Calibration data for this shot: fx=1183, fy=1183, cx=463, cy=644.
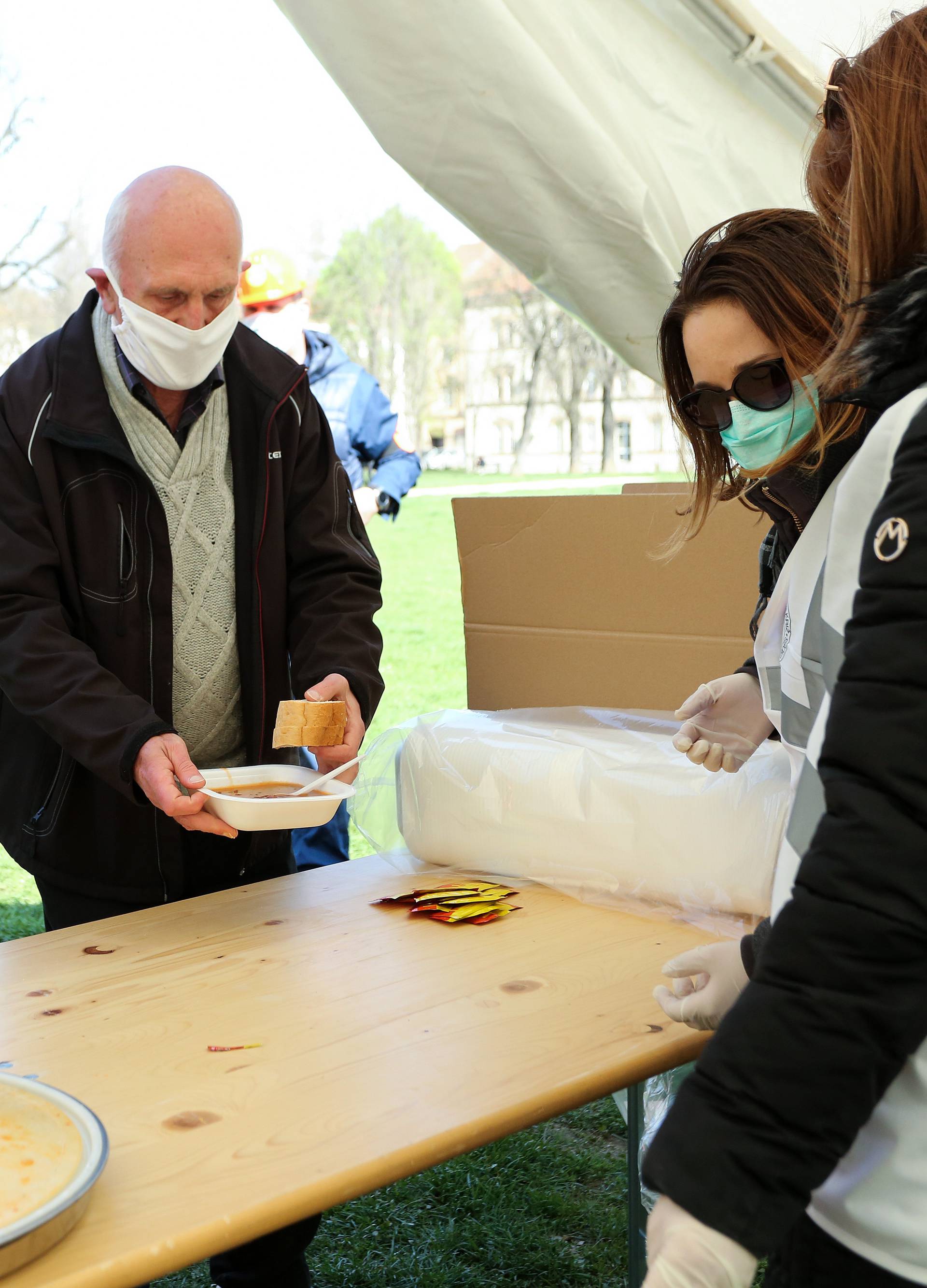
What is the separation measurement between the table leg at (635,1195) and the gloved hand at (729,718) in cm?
53

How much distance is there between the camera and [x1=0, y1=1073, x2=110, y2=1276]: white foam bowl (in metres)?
0.74

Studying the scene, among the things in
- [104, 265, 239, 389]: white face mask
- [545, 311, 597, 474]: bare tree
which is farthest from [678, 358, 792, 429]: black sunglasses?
[545, 311, 597, 474]: bare tree

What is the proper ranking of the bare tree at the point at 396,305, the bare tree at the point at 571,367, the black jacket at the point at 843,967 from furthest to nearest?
the bare tree at the point at 396,305, the bare tree at the point at 571,367, the black jacket at the point at 843,967

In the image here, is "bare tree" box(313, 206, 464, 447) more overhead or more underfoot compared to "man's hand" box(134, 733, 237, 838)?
more overhead

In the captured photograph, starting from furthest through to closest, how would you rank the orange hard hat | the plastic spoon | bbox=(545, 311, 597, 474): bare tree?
bbox=(545, 311, 597, 474): bare tree < the orange hard hat < the plastic spoon

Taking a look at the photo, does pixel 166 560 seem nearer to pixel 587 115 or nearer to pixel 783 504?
pixel 783 504

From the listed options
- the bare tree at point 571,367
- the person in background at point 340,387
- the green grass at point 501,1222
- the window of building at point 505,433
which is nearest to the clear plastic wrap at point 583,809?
the green grass at point 501,1222

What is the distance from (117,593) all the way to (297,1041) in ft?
2.80

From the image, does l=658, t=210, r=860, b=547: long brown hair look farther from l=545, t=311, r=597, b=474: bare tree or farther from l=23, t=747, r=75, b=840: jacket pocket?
l=545, t=311, r=597, b=474: bare tree

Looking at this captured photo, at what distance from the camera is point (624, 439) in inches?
763

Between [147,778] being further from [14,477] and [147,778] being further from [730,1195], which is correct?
[730,1195]

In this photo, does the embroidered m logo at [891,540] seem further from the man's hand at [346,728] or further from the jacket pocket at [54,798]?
the jacket pocket at [54,798]

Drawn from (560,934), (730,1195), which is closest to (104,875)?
(560,934)

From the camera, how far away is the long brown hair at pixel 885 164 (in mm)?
757
